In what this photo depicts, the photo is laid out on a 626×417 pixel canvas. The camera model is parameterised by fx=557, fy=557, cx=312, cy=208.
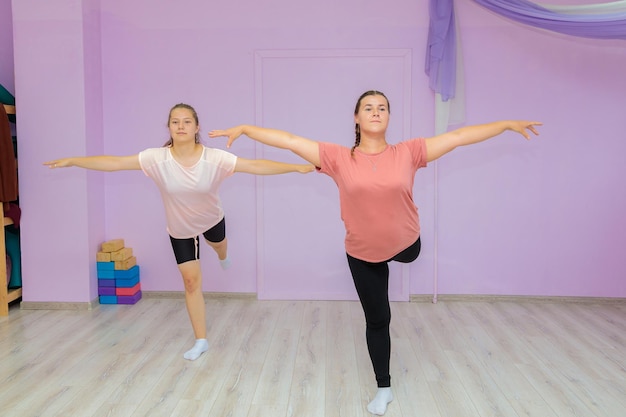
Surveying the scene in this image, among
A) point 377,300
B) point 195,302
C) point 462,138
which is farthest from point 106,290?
point 462,138

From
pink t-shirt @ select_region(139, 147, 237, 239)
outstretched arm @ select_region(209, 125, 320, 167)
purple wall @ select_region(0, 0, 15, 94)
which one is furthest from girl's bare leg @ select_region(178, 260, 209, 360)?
purple wall @ select_region(0, 0, 15, 94)

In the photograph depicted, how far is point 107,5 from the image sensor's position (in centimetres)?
418

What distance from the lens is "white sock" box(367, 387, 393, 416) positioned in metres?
2.41

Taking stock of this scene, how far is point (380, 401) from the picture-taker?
2.46 m

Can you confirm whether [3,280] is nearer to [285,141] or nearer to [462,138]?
[285,141]

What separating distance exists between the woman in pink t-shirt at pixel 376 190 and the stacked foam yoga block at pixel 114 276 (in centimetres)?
207

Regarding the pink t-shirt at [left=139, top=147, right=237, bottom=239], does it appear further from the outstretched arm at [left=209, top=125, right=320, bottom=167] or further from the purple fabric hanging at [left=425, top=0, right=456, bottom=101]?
the purple fabric hanging at [left=425, top=0, right=456, bottom=101]

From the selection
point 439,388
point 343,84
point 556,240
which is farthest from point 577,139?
point 439,388

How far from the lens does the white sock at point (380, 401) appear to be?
7.91 ft

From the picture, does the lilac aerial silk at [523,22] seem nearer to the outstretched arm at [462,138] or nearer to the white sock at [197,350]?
the outstretched arm at [462,138]

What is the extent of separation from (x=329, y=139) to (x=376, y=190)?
6.32 ft

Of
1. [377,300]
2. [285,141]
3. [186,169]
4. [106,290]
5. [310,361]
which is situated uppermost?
[285,141]

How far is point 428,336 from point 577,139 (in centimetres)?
191

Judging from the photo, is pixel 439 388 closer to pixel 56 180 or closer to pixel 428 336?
pixel 428 336
